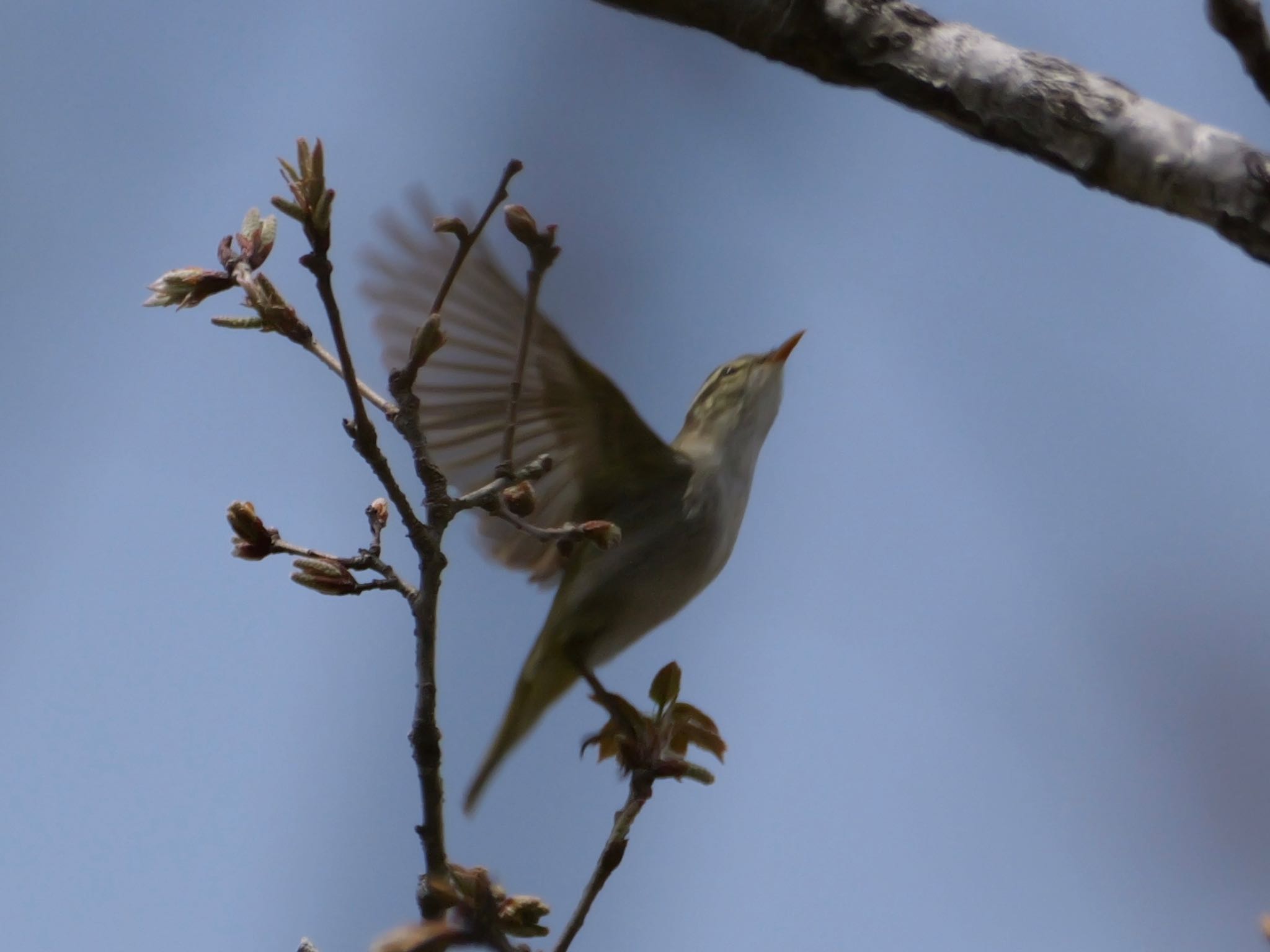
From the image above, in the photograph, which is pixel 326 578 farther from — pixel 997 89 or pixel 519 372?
pixel 997 89

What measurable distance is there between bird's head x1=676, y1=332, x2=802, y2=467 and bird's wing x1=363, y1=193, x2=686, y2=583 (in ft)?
0.87

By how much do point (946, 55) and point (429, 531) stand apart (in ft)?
4.61

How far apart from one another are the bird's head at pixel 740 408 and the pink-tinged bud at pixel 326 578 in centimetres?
179

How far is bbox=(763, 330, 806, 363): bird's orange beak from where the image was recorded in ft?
12.6

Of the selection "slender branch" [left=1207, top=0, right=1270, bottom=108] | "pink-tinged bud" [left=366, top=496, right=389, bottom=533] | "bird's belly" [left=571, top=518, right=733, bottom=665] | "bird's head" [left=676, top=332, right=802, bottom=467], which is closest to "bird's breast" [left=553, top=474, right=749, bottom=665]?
"bird's belly" [left=571, top=518, right=733, bottom=665]

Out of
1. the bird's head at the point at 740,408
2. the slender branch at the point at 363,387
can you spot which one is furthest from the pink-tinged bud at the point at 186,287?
the bird's head at the point at 740,408

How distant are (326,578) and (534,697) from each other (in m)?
1.48

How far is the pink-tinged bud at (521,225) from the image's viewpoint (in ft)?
6.70

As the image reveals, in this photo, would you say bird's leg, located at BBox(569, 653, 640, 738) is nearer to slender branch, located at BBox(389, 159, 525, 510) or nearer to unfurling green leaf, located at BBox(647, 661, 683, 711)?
unfurling green leaf, located at BBox(647, 661, 683, 711)

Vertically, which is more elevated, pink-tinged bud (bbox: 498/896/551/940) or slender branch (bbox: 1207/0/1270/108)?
slender branch (bbox: 1207/0/1270/108)

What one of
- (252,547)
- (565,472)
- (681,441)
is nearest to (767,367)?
(681,441)

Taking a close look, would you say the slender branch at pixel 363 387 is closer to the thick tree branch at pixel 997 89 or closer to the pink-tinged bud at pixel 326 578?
the pink-tinged bud at pixel 326 578

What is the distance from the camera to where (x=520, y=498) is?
2.09 m

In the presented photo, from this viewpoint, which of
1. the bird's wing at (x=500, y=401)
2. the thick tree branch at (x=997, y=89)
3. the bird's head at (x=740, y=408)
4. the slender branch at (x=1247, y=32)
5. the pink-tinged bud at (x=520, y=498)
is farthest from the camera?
the bird's head at (x=740, y=408)
